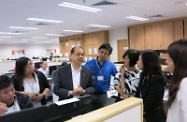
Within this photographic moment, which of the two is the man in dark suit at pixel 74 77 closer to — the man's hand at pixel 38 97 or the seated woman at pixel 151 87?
the man's hand at pixel 38 97

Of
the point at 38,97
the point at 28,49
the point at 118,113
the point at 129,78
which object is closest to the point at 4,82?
the point at 38,97

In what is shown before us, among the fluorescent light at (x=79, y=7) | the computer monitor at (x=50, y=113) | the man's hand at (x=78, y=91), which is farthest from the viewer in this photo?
the fluorescent light at (x=79, y=7)

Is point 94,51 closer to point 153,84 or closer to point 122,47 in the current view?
point 122,47

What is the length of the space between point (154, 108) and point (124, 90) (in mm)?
396

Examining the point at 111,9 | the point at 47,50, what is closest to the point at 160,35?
the point at 111,9

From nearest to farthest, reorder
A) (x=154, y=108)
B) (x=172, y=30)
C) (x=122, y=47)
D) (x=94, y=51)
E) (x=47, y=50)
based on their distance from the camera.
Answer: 1. (x=154, y=108)
2. (x=172, y=30)
3. (x=122, y=47)
4. (x=94, y=51)
5. (x=47, y=50)

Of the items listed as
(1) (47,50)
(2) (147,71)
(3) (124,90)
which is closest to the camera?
(2) (147,71)

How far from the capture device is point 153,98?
1523mm

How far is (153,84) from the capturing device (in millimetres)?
1560

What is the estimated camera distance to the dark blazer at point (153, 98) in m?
1.52

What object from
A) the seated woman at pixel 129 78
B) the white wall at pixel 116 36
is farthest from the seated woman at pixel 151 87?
the white wall at pixel 116 36

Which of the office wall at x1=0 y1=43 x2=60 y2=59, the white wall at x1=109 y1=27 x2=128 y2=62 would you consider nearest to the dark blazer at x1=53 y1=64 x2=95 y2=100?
the white wall at x1=109 y1=27 x2=128 y2=62

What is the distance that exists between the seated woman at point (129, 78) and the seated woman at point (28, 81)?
106 centimetres

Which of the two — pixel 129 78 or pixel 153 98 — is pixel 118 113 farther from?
pixel 129 78
